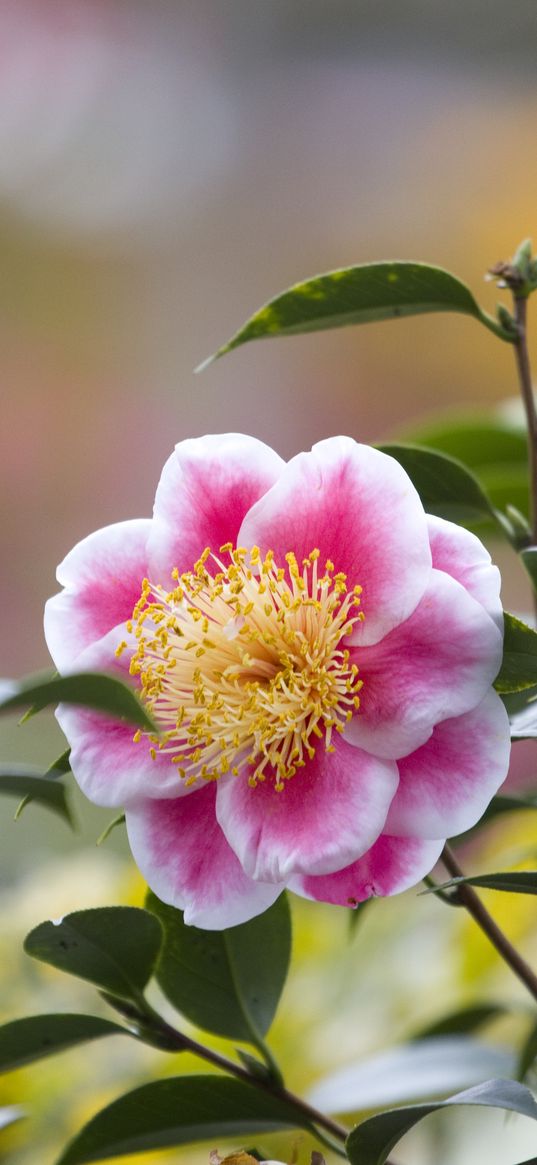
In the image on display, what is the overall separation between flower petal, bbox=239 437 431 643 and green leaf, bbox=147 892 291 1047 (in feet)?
0.53

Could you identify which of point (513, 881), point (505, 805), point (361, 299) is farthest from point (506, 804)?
point (361, 299)

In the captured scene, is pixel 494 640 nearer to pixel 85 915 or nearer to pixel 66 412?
pixel 85 915

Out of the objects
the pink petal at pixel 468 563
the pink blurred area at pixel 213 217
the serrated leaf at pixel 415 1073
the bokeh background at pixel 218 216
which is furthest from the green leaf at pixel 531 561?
the pink blurred area at pixel 213 217

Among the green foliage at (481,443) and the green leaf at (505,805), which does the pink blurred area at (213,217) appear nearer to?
the green foliage at (481,443)

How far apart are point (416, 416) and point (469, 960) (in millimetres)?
3739

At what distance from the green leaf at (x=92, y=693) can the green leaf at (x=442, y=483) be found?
0.22 metres

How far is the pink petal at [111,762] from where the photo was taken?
0.45 metres

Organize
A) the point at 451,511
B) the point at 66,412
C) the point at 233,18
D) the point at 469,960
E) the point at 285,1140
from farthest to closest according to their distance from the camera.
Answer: the point at 233,18 < the point at 66,412 < the point at 469,960 < the point at 285,1140 < the point at 451,511

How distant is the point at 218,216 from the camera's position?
224 inches

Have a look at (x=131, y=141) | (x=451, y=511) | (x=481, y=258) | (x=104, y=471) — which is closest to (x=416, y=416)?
(x=481, y=258)

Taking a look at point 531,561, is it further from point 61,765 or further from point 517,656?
point 61,765

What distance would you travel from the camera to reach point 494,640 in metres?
0.41

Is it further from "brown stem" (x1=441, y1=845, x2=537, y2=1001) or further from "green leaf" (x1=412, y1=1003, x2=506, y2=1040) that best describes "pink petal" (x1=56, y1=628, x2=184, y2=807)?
"green leaf" (x1=412, y1=1003, x2=506, y2=1040)

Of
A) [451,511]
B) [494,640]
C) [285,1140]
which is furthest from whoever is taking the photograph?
[285,1140]
